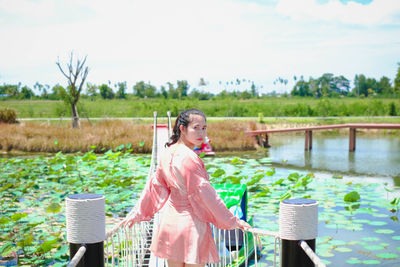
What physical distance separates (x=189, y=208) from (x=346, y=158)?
11.7 metres

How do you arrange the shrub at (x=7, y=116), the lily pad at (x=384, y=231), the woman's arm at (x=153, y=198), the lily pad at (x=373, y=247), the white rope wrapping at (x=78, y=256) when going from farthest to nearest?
the shrub at (x=7, y=116) < the lily pad at (x=384, y=231) < the lily pad at (x=373, y=247) < the woman's arm at (x=153, y=198) < the white rope wrapping at (x=78, y=256)

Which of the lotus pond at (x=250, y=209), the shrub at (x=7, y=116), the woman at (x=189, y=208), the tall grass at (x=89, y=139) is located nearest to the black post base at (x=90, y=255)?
the woman at (x=189, y=208)

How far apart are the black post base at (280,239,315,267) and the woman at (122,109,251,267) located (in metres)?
0.22

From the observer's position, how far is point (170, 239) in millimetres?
2062

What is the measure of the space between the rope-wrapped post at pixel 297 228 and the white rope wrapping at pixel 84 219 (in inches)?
34.6

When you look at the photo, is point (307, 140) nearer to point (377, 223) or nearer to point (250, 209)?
point (250, 209)

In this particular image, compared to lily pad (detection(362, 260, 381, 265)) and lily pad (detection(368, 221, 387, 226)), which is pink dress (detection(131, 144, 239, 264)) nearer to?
lily pad (detection(362, 260, 381, 265))

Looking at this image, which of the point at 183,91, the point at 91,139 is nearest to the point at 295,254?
the point at 91,139

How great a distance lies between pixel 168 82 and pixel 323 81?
29404 millimetres

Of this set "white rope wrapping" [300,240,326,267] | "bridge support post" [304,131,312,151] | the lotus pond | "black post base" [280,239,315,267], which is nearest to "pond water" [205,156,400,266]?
the lotus pond

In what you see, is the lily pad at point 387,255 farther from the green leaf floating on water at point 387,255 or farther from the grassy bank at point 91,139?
the grassy bank at point 91,139

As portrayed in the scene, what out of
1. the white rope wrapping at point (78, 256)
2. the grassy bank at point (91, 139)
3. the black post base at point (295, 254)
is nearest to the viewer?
the white rope wrapping at point (78, 256)

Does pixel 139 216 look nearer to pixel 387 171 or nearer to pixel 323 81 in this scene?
pixel 387 171

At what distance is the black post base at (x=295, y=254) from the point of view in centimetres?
207
